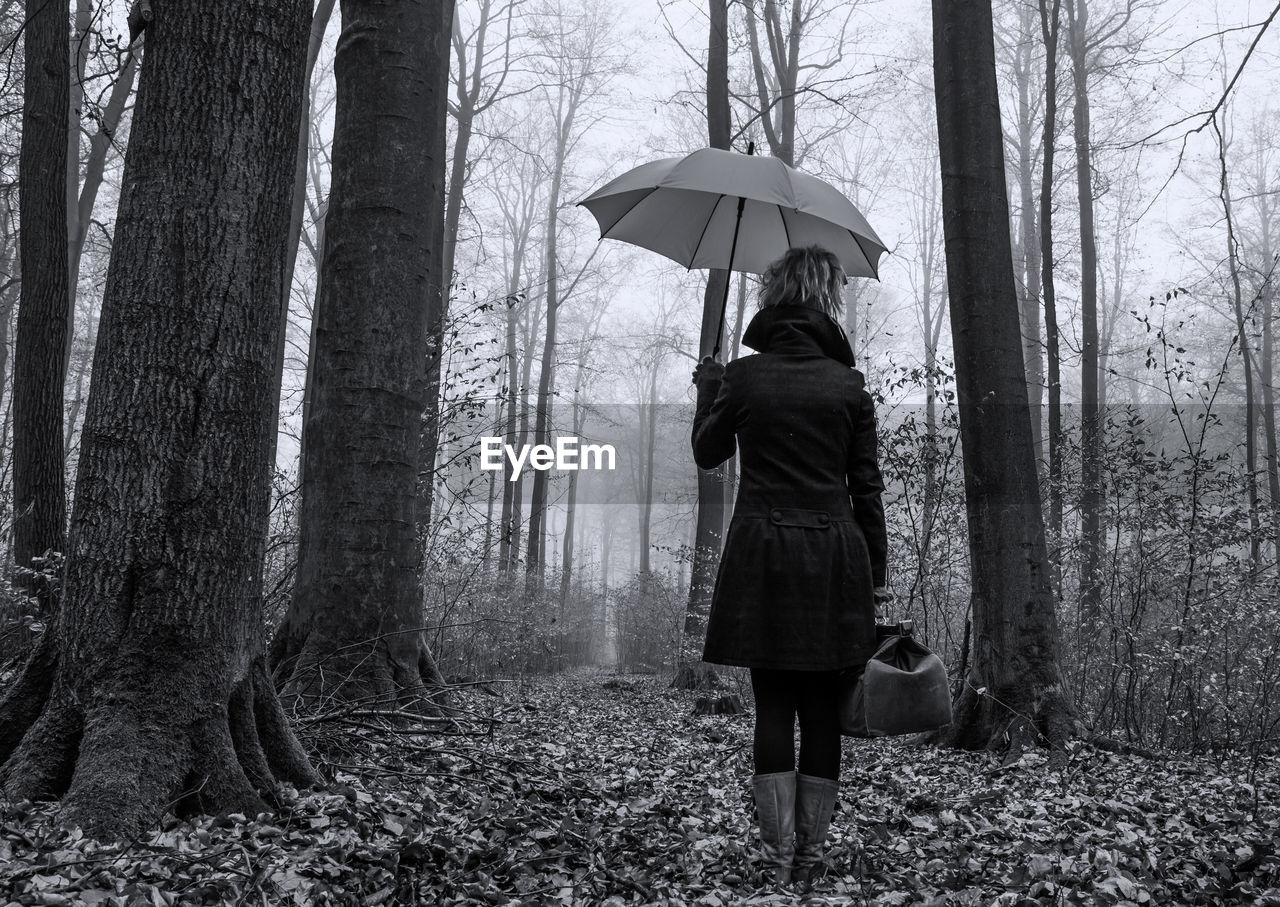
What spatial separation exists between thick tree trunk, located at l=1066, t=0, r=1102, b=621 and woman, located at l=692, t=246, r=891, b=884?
4.22 metres

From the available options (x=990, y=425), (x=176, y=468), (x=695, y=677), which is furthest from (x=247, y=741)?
(x=695, y=677)

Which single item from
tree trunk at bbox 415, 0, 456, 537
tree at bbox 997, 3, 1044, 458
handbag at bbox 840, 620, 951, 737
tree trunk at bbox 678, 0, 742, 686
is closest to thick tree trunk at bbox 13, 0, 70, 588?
tree trunk at bbox 415, 0, 456, 537

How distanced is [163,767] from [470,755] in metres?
1.51

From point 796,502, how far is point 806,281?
792 mm

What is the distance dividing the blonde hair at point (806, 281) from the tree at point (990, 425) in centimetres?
241

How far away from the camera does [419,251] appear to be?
17.5ft

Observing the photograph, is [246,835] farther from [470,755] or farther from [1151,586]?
[1151,586]

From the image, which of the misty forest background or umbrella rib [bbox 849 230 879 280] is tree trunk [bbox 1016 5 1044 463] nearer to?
the misty forest background

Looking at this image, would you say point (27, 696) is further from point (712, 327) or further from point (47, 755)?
point (712, 327)

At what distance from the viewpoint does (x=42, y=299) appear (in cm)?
674

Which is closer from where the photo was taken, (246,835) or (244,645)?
(246,835)

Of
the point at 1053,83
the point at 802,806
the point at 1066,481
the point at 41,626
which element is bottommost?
the point at 802,806

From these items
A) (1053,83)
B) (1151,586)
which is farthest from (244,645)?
(1053,83)

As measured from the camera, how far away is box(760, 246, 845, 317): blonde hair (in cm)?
338
